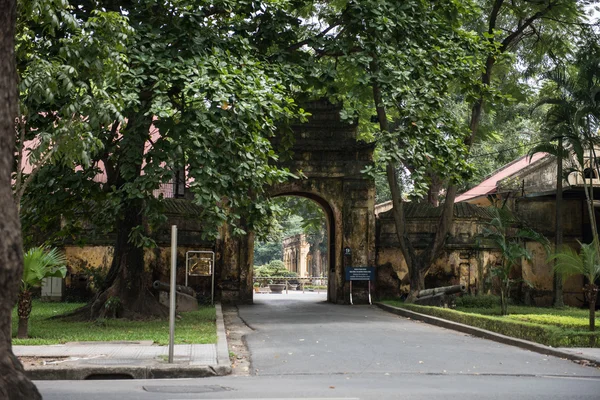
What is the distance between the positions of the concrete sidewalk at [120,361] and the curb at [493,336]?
5.36 meters

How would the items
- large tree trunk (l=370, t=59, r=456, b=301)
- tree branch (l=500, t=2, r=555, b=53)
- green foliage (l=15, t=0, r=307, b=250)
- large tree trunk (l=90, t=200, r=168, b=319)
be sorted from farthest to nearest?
large tree trunk (l=370, t=59, r=456, b=301)
tree branch (l=500, t=2, r=555, b=53)
large tree trunk (l=90, t=200, r=168, b=319)
green foliage (l=15, t=0, r=307, b=250)

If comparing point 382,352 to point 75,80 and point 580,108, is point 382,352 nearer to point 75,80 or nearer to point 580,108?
point 75,80

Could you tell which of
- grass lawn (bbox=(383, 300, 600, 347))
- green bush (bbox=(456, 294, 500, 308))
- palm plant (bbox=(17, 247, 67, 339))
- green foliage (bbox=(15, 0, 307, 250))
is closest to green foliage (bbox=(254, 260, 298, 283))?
green bush (bbox=(456, 294, 500, 308))

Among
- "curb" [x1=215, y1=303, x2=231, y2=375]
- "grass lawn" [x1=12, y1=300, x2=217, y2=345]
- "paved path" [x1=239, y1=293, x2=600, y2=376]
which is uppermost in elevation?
"grass lawn" [x1=12, y1=300, x2=217, y2=345]

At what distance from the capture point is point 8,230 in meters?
6.06

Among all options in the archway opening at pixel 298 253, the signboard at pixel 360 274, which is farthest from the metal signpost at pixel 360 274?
the archway opening at pixel 298 253

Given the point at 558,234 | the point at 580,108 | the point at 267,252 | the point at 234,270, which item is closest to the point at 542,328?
the point at 580,108

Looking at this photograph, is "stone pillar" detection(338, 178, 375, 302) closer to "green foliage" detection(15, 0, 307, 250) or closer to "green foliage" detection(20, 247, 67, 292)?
"green foliage" detection(15, 0, 307, 250)

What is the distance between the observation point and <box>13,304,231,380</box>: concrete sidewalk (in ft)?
31.8

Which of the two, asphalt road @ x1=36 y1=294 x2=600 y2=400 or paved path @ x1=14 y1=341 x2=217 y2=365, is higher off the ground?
paved path @ x1=14 y1=341 x2=217 y2=365

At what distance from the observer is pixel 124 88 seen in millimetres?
14367

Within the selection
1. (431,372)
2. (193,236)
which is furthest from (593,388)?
(193,236)

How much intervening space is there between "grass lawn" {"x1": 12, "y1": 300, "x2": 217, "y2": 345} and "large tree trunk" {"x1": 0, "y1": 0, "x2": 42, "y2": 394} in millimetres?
6918

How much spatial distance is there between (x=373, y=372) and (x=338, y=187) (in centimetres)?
1692
